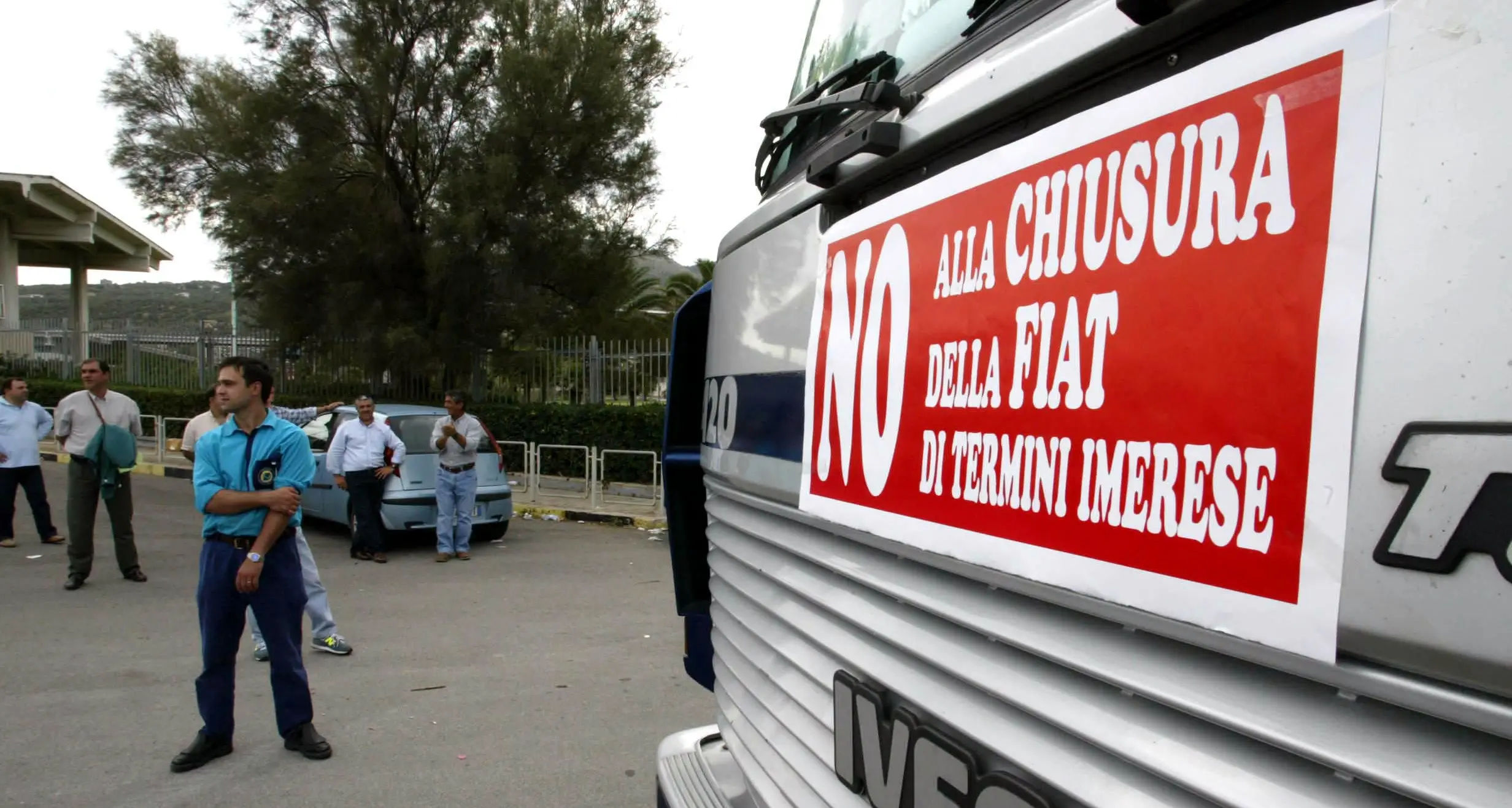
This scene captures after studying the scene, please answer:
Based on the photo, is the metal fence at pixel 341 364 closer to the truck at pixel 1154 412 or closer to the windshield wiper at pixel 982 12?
the truck at pixel 1154 412

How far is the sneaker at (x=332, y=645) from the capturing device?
618cm

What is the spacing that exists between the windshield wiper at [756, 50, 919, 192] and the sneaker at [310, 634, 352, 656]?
5.07 m

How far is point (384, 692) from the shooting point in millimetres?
5488

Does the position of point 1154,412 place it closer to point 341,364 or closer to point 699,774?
point 699,774

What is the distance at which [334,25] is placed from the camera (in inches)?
701

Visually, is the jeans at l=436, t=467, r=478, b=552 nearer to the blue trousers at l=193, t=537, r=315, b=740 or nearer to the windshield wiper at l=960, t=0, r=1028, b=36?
the blue trousers at l=193, t=537, r=315, b=740

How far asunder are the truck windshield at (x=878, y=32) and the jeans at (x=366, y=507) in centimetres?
828

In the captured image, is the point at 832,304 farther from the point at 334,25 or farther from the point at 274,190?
the point at 334,25

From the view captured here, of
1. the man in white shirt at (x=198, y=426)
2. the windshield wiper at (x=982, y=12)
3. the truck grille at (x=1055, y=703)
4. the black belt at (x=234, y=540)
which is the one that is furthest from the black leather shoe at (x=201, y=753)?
the windshield wiper at (x=982, y=12)

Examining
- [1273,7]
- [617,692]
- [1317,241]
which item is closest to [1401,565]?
[1317,241]

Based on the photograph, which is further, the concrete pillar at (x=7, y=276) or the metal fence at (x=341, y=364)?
the concrete pillar at (x=7, y=276)

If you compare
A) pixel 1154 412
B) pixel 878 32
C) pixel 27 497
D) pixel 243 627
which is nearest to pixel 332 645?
pixel 243 627

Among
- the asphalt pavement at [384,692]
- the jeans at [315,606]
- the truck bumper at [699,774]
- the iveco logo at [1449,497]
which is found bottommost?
the asphalt pavement at [384,692]

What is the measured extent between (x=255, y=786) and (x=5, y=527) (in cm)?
758
